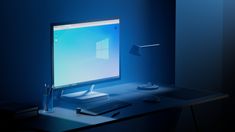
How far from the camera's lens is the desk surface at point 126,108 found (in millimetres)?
3322

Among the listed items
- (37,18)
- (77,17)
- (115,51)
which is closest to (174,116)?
(115,51)

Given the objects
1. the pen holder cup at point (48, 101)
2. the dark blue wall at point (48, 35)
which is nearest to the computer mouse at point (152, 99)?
the dark blue wall at point (48, 35)

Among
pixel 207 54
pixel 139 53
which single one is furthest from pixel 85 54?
pixel 207 54

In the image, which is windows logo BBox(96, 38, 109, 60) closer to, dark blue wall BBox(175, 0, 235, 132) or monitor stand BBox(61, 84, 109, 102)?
monitor stand BBox(61, 84, 109, 102)

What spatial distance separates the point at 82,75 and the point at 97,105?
10.4 inches

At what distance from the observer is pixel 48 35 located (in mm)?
3846

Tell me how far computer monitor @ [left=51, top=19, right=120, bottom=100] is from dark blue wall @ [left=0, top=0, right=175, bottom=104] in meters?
0.11

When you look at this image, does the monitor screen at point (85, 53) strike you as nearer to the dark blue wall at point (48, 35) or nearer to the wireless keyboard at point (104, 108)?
the dark blue wall at point (48, 35)

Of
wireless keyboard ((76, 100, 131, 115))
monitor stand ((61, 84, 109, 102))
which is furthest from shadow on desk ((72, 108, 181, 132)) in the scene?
wireless keyboard ((76, 100, 131, 115))

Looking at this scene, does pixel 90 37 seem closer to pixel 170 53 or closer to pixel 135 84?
pixel 135 84

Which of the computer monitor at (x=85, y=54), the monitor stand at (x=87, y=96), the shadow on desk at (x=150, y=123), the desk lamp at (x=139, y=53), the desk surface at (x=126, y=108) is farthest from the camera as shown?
the shadow on desk at (x=150, y=123)

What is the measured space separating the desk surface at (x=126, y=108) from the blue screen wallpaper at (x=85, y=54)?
0.60 feet

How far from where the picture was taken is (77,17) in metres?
4.04

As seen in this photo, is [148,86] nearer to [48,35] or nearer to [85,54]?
[85,54]
